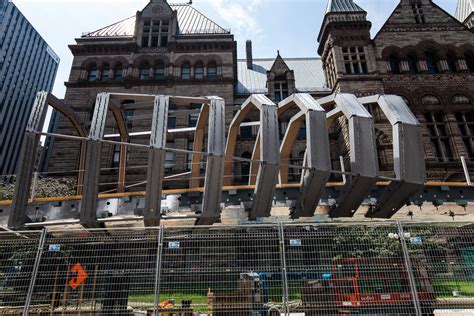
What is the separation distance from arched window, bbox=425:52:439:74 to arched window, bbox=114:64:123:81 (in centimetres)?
2847

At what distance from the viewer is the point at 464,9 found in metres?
37.8

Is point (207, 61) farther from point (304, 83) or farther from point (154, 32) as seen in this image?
point (304, 83)

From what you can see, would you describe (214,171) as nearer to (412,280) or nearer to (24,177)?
(412,280)

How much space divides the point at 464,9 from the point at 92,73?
136 feet

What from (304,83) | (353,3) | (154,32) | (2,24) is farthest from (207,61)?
(2,24)

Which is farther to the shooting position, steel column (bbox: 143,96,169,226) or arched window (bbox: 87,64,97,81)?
arched window (bbox: 87,64,97,81)

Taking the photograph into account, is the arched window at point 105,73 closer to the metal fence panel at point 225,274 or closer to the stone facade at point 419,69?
the stone facade at point 419,69

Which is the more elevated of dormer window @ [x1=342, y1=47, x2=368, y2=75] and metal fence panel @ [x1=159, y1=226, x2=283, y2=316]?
dormer window @ [x1=342, y1=47, x2=368, y2=75]

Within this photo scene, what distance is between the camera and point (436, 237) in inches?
308

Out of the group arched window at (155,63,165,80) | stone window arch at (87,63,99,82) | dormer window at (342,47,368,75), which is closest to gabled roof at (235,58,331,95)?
dormer window at (342,47,368,75)

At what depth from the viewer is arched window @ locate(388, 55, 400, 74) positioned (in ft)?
98.2

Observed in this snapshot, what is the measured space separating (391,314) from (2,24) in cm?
10362

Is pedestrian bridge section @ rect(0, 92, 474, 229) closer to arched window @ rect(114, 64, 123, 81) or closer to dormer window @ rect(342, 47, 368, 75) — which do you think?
dormer window @ rect(342, 47, 368, 75)

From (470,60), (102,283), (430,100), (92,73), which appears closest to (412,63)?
(430,100)
